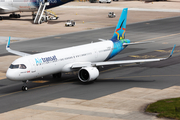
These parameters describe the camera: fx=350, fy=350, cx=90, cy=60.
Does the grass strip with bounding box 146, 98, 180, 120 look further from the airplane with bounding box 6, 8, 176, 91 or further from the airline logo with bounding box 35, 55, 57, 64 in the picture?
the airline logo with bounding box 35, 55, 57, 64

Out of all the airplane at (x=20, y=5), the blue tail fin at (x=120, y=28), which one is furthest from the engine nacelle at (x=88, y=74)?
the airplane at (x=20, y=5)

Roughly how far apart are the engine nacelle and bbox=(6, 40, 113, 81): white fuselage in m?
1.71

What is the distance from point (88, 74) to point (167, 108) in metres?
12.5

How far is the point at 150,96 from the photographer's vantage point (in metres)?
36.8

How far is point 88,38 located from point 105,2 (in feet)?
384

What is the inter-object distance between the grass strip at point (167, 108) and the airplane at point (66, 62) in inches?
334

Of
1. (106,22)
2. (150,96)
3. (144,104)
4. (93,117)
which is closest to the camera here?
(93,117)

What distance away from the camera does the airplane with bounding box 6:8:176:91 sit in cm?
3862

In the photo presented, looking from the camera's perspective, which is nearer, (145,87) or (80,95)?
(80,95)

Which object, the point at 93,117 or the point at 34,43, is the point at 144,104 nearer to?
the point at 93,117

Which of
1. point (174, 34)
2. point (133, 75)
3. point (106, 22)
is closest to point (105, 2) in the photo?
point (106, 22)

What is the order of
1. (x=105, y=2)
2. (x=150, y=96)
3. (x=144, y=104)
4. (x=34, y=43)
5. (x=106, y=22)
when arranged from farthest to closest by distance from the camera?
(x=105, y=2) < (x=106, y=22) < (x=34, y=43) < (x=150, y=96) < (x=144, y=104)

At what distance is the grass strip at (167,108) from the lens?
30203 millimetres

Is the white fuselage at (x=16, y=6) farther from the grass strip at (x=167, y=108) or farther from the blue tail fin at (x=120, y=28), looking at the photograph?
Result: the grass strip at (x=167, y=108)
